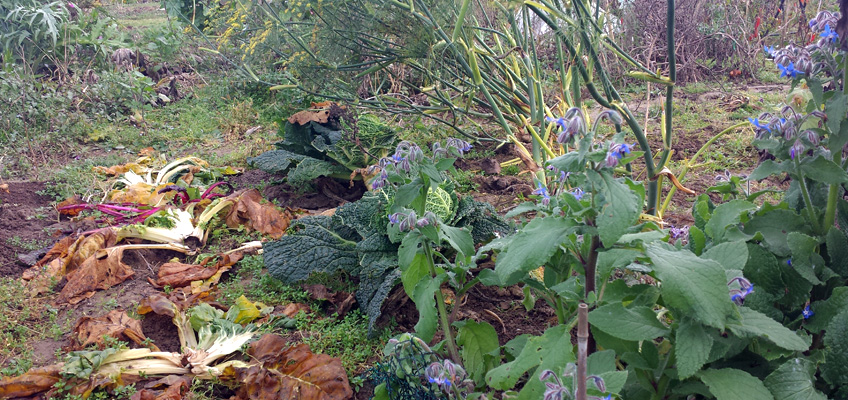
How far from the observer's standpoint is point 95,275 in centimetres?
306

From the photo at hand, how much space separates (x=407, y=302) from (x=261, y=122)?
14.0 ft

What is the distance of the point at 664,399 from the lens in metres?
1.46

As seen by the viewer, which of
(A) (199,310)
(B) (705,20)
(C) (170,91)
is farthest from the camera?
(C) (170,91)

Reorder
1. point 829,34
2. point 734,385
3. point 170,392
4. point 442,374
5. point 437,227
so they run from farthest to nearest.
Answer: point 170,392 → point 437,227 → point 442,374 → point 829,34 → point 734,385

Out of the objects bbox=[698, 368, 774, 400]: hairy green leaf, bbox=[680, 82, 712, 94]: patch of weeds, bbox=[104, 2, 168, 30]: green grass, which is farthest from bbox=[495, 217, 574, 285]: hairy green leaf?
bbox=[104, 2, 168, 30]: green grass

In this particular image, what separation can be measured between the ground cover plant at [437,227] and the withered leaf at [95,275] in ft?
0.04

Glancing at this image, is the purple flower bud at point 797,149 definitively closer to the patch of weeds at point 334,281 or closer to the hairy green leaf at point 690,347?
the hairy green leaf at point 690,347

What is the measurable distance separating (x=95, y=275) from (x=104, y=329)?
28.9 inches

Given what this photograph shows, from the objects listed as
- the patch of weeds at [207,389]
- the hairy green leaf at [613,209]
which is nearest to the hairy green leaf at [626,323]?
the hairy green leaf at [613,209]

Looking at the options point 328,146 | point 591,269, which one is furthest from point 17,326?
point 591,269

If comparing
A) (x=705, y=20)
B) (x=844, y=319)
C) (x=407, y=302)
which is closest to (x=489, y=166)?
(x=407, y=302)

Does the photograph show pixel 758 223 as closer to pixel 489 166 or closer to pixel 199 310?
pixel 199 310

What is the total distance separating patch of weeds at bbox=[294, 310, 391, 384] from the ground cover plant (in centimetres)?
→ 1

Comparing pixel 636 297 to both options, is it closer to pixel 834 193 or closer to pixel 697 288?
pixel 697 288
